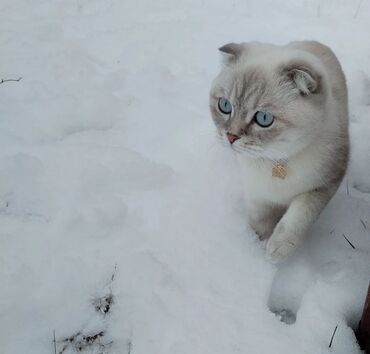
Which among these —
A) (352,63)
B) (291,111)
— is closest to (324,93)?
(291,111)

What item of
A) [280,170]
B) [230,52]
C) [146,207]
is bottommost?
[146,207]

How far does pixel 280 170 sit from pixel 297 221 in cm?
26

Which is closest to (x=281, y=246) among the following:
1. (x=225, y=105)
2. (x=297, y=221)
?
(x=297, y=221)

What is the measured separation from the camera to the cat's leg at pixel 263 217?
2709mm

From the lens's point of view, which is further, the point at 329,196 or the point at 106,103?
the point at 106,103

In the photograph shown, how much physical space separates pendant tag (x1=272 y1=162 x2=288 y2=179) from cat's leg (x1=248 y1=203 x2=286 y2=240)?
0.96 ft

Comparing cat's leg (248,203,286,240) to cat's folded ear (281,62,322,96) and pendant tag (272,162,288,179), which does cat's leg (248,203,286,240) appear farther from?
cat's folded ear (281,62,322,96)

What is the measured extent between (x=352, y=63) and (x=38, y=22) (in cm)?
266

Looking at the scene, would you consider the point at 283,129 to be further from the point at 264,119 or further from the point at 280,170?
the point at 280,170

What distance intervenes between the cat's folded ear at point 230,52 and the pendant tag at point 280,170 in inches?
21.8

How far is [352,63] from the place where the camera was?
3.99 meters

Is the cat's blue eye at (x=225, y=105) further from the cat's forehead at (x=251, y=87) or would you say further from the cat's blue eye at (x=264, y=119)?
the cat's blue eye at (x=264, y=119)

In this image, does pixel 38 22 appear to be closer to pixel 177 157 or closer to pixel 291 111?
pixel 177 157

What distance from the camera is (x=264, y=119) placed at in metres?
2.23
